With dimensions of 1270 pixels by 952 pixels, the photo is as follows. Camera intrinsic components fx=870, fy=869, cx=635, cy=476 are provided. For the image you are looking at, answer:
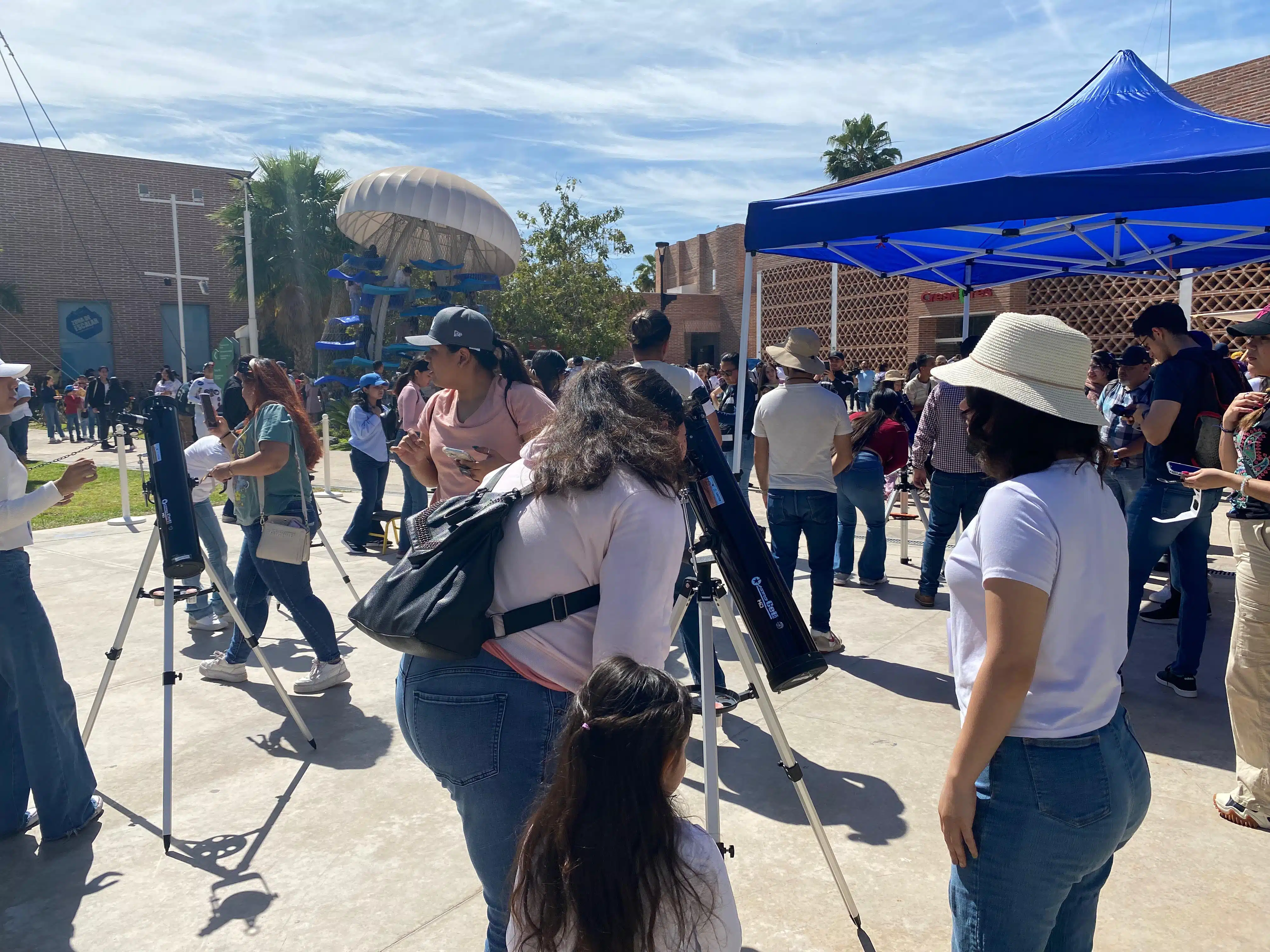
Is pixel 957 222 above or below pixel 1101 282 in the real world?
below

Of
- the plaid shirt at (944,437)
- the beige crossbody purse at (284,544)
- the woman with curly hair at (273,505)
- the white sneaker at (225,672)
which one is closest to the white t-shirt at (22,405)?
the woman with curly hair at (273,505)

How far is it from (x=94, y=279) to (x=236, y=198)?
347 inches

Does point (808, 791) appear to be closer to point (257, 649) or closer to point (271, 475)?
point (257, 649)

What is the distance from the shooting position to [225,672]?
4.99 m

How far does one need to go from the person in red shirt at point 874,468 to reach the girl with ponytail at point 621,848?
5075 mm

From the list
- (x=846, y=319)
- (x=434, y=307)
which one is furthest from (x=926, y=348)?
(x=434, y=307)

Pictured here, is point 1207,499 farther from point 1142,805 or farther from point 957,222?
point 1142,805

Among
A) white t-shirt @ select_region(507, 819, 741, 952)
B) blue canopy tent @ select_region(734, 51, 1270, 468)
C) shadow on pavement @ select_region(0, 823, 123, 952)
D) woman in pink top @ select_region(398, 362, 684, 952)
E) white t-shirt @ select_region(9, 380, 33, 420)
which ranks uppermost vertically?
blue canopy tent @ select_region(734, 51, 1270, 468)

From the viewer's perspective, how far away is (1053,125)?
5961 mm

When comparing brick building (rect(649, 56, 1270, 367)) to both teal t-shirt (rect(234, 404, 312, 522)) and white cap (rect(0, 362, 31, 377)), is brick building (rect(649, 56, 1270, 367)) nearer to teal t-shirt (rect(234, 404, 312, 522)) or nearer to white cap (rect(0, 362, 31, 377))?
teal t-shirt (rect(234, 404, 312, 522))

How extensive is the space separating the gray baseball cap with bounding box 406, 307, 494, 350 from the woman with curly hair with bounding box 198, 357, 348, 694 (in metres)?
1.78

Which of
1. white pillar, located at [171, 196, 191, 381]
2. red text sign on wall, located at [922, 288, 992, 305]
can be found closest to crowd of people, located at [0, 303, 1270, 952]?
red text sign on wall, located at [922, 288, 992, 305]

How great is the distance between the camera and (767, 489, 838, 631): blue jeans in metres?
5.18

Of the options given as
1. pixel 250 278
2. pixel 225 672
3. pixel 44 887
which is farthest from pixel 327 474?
pixel 250 278
